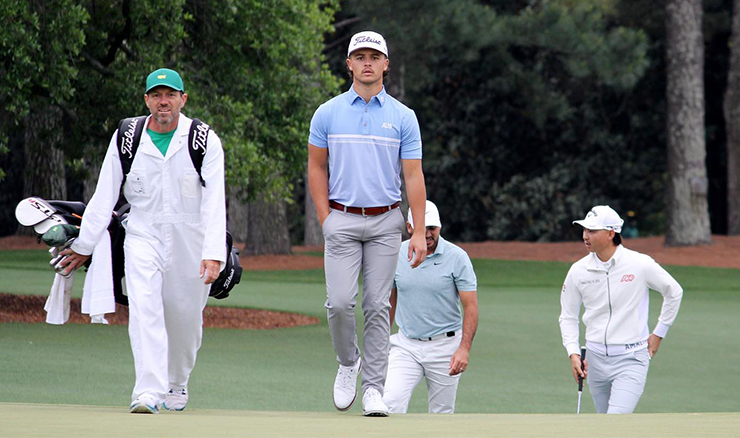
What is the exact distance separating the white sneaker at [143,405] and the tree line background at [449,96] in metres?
9.22

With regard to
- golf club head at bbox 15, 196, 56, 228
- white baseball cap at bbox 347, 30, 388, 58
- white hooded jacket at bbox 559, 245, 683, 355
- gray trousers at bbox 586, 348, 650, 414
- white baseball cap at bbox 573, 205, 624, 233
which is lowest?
gray trousers at bbox 586, 348, 650, 414

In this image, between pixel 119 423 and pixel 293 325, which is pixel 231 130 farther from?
pixel 119 423

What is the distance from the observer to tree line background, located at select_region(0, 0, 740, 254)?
16.6m

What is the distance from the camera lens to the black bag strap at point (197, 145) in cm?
727

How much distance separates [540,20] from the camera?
3309cm

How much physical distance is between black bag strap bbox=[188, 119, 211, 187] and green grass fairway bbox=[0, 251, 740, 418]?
4.82 ft

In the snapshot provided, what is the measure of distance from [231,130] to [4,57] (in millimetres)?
3183

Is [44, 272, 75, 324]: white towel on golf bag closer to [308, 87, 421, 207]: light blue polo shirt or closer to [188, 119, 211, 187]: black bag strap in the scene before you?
[188, 119, 211, 187]: black bag strap

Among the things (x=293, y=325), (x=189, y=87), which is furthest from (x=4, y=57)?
(x=293, y=325)

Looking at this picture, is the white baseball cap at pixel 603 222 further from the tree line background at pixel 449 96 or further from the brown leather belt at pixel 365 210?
the tree line background at pixel 449 96

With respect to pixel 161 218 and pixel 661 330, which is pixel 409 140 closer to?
pixel 161 218

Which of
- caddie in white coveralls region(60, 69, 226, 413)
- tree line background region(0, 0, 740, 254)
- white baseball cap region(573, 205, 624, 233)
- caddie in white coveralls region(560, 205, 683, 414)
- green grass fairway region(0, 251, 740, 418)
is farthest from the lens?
tree line background region(0, 0, 740, 254)

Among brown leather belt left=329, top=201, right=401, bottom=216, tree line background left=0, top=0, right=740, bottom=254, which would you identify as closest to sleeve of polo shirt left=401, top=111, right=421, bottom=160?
brown leather belt left=329, top=201, right=401, bottom=216

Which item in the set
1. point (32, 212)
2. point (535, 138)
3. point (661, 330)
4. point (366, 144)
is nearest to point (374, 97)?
point (366, 144)
